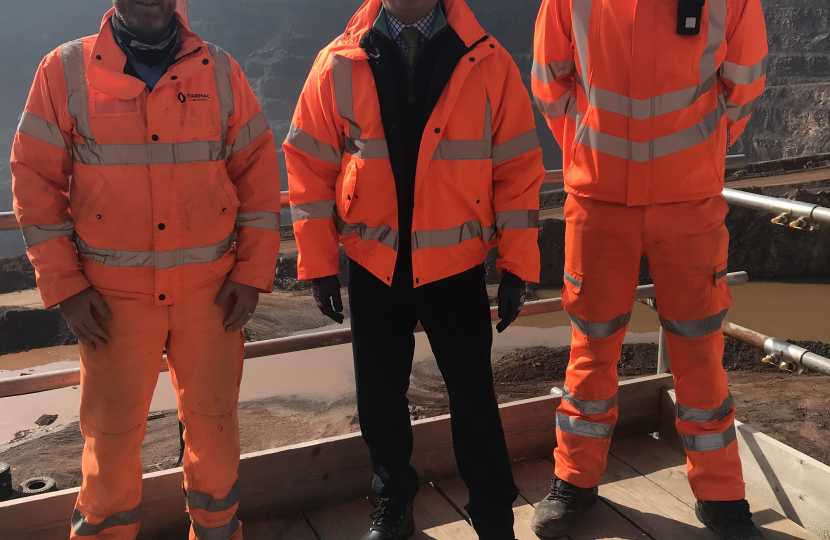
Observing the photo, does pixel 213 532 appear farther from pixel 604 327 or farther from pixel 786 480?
pixel 786 480

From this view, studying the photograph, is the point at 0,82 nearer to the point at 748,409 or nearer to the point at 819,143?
the point at 819,143

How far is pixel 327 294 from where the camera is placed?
2.12m

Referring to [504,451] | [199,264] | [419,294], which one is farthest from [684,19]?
[199,264]

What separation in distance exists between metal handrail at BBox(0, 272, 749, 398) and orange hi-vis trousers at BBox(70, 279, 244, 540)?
0.53 ft

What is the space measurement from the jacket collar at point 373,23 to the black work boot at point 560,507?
1495 millimetres

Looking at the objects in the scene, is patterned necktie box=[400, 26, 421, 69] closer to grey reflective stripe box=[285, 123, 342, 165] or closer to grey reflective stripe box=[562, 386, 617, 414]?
grey reflective stripe box=[285, 123, 342, 165]

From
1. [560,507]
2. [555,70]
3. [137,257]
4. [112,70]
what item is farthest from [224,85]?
[560,507]

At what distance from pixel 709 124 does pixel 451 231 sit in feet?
3.10

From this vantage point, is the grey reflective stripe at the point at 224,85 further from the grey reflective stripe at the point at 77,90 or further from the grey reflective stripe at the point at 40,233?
the grey reflective stripe at the point at 40,233

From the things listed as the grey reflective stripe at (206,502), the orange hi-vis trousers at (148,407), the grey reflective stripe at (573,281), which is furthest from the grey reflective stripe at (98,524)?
the grey reflective stripe at (573,281)

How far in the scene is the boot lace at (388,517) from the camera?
7.45ft

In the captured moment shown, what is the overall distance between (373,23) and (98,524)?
1572mm

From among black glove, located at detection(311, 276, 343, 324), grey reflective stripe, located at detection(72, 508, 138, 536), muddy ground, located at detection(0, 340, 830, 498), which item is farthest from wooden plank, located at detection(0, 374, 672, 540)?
muddy ground, located at detection(0, 340, 830, 498)

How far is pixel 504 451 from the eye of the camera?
215cm
